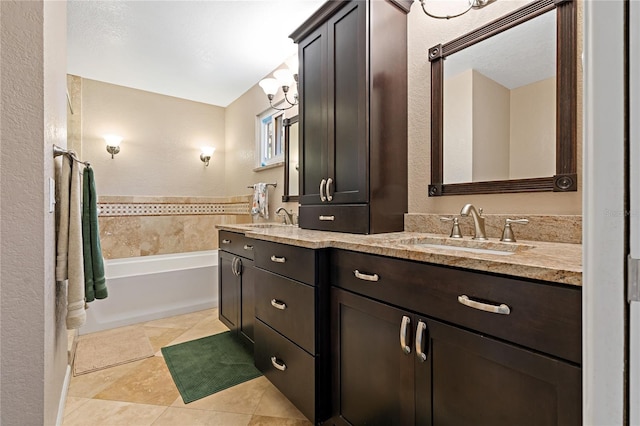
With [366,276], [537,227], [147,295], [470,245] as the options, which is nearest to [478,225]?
[470,245]

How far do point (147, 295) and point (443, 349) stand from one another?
2.81 m

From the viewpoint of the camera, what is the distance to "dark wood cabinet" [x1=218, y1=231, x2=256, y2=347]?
6.79 feet

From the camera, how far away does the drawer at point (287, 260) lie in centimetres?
138

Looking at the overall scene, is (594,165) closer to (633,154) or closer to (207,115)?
(633,154)

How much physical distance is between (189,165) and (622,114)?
14.5ft

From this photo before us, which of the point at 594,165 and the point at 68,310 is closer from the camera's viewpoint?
the point at 594,165

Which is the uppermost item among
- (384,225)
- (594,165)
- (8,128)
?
(8,128)

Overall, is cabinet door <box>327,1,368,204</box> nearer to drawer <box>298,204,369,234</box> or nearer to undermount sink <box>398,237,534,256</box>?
drawer <box>298,204,369,234</box>

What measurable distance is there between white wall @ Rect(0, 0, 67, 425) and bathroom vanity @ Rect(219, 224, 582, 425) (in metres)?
0.94

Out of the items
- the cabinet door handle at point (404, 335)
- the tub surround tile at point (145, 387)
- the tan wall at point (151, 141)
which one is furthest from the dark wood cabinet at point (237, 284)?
the tan wall at point (151, 141)

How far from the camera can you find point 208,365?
204 centimetres

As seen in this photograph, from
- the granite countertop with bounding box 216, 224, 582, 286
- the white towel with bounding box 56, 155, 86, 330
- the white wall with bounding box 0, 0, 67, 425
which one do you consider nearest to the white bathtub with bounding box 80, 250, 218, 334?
the white towel with bounding box 56, 155, 86, 330

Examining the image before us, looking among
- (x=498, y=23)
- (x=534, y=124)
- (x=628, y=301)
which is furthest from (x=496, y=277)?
(x=498, y=23)

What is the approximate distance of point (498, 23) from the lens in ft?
4.63
